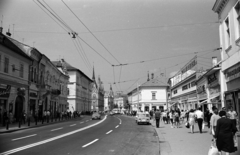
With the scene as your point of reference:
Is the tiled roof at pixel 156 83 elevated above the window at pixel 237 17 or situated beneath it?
elevated above

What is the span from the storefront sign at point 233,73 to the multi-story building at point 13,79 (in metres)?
21.9

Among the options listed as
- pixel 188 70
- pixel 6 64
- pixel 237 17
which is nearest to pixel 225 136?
pixel 237 17

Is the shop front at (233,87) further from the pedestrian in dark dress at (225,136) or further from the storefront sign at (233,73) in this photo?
the pedestrian in dark dress at (225,136)

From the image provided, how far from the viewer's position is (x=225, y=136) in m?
6.98

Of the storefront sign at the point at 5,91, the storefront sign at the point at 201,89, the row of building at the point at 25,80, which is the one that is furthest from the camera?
the storefront sign at the point at 201,89

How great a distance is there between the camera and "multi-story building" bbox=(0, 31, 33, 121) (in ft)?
85.7

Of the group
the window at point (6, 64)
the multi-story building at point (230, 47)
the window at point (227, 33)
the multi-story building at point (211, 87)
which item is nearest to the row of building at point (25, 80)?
the window at point (6, 64)

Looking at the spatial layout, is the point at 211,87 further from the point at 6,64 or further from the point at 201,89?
the point at 6,64

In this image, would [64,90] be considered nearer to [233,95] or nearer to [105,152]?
[233,95]

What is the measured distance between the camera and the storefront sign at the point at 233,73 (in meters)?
15.3

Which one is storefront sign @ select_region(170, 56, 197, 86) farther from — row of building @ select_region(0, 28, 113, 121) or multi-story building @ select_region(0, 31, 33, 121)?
multi-story building @ select_region(0, 31, 33, 121)

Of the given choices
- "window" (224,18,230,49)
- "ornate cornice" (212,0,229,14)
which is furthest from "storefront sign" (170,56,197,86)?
"window" (224,18,230,49)

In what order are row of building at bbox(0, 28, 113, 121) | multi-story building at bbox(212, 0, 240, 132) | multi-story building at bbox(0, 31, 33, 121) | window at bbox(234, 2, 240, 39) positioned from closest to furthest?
1. window at bbox(234, 2, 240, 39)
2. multi-story building at bbox(212, 0, 240, 132)
3. multi-story building at bbox(0, 31, 33, 121)
4. row of building at bbox(0, 28, 113, 121)

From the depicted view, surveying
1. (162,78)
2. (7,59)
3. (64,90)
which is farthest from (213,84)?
(162,78)
